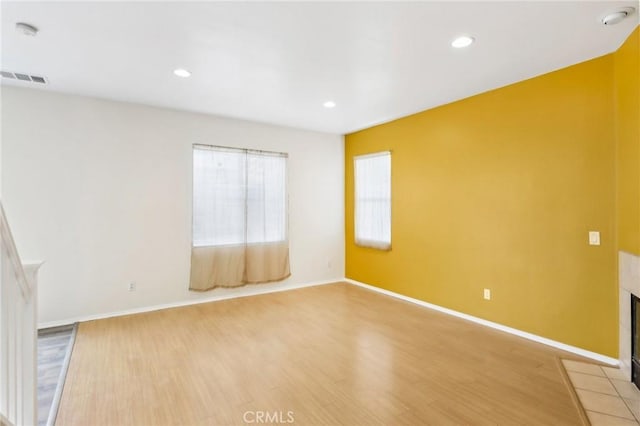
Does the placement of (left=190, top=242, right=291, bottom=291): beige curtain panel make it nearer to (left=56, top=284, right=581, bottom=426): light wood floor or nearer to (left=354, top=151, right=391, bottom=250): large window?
(left=56, top=284, right=581, bottom=426): light wood floor

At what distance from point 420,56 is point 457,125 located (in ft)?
4.82

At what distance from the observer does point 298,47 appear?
2660mm

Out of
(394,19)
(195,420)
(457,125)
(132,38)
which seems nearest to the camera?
(195,420)

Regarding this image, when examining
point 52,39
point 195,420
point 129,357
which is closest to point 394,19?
point 52,39

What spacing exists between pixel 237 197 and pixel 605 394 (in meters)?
4.51

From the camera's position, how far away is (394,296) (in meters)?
4.88

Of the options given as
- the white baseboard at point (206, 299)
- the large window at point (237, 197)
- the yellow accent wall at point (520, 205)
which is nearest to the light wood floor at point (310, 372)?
the white baseboard at point (206, 299)

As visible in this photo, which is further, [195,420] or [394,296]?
[394,296]

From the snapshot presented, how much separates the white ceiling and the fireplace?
214cm

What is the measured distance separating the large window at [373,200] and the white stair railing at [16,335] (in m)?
4.24

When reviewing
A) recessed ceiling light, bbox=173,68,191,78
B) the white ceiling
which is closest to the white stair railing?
the white ceiling

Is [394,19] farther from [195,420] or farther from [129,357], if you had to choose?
[129,357]

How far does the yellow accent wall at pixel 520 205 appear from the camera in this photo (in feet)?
9.34

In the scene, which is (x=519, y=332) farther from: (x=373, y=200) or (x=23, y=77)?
(x=23, y=77)
